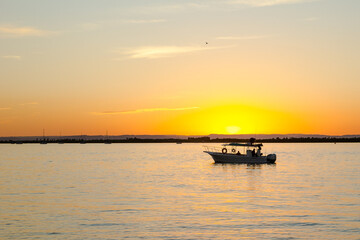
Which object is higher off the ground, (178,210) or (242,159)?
(242,159)

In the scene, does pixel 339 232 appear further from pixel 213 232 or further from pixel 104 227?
pixel 104 227

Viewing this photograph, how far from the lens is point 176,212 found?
38.0 metres

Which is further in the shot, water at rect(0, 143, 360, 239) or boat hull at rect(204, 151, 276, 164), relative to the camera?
boat hull at rect(204, 151, 276, 164)

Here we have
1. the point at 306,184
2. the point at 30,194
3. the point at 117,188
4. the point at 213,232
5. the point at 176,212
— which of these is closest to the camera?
the point at 213,232

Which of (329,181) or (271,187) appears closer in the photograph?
(271,187)

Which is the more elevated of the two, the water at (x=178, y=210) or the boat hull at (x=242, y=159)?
the boat hull at (x=242, y=159)

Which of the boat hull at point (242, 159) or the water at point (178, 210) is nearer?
the water at point (178, 210)

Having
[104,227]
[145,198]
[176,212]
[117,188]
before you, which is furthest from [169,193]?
[104,227]

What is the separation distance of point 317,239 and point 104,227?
12926 mm

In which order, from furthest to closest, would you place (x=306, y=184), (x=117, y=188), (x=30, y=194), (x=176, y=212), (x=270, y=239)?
(x=306, y=184) < (x=117, y=188) < (x=30, y=194) < (x=176, y=212) < (x=270, y=239)

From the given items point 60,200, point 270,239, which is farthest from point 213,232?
point 60,200

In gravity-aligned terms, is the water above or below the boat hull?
below

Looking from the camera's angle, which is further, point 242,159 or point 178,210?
point 242,159

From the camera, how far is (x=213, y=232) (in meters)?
30.6
